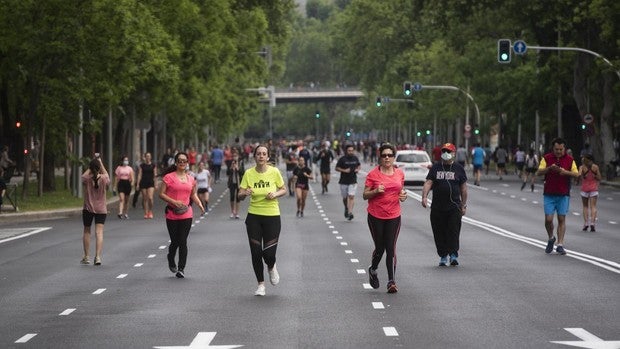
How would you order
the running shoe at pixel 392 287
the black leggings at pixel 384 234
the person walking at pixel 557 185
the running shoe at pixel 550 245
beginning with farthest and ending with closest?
the running shoe at pixel 550 245 → the person walking at pixel 557 185 → the black leggings at pixel 384 234 → the running shoe at pixel 392 287

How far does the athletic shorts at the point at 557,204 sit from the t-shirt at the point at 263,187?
7.01m

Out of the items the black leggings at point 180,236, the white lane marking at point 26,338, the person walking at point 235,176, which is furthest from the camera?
the person walking at point 235,176

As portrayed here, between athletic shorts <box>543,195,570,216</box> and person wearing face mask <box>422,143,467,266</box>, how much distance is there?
3028 mm

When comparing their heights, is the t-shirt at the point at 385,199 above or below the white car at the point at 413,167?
above

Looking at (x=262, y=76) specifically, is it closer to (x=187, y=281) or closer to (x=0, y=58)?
(x=0, y=58)

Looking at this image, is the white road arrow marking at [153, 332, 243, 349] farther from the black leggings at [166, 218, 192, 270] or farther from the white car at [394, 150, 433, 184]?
the white car at [394, 150, 433, 184]

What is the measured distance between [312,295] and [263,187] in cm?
131

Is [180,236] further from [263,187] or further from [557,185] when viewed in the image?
[557,185]

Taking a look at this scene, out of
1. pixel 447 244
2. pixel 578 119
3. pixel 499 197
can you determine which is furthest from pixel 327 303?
pixel 578 119

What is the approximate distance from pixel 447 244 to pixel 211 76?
136 ft

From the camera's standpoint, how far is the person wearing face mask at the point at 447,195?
64.7ft

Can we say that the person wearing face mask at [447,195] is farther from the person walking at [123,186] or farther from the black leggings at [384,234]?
the person walking at [123,186]

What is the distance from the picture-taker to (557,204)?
2255cm

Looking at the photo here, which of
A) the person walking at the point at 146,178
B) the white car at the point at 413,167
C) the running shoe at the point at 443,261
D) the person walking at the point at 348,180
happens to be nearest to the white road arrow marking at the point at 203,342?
the running shoe at the point at 443,261
